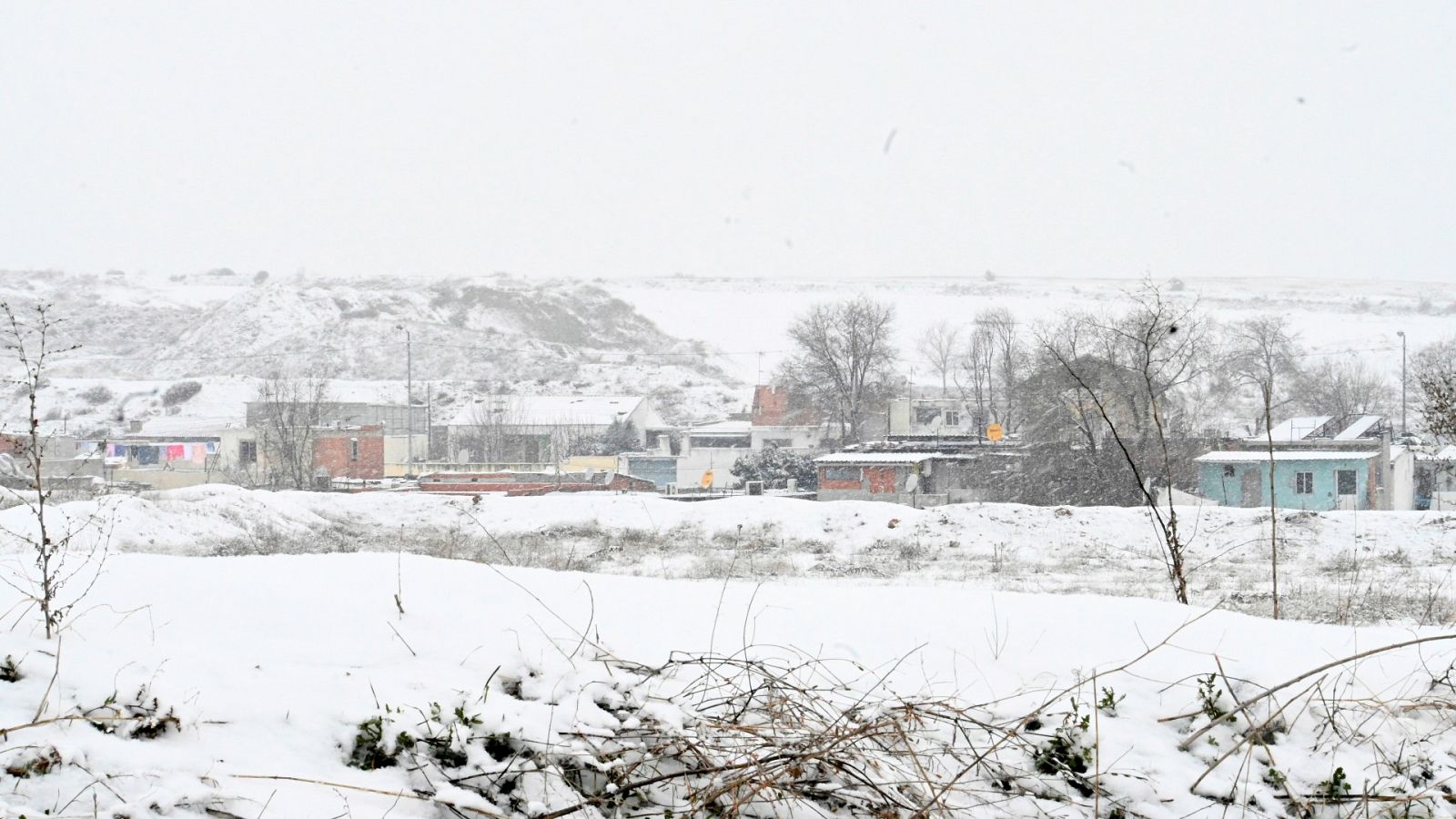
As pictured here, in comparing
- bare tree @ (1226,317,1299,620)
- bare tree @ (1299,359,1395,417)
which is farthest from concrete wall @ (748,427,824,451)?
bare tree @ (1299,359,1395,417)

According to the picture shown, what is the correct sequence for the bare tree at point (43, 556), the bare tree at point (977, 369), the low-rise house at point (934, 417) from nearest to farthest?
the bare tree at point (43, 556) → the low-rise house at point (934, 417) → the bare tree at point (977, 369)

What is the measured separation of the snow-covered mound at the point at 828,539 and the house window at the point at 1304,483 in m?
10.7

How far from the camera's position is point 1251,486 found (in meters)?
31.1

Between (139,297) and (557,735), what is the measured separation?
126 meters

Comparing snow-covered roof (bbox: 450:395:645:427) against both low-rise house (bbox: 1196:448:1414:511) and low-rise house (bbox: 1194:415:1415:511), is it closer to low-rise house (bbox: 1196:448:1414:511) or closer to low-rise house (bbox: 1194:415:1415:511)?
low-rise house (bbox: 1196:448:1414:511)

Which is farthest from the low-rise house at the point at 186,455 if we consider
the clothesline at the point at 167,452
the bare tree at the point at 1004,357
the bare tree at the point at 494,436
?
the bare tree at the point at 1004,357

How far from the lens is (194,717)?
9.01 ft

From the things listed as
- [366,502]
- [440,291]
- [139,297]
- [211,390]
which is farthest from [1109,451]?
[139,297]

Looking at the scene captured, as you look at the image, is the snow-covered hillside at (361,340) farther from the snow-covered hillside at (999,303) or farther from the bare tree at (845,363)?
the bare tree at (845,363)

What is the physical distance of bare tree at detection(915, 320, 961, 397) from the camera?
6028 cm

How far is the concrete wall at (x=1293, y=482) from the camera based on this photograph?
3097 centimetres

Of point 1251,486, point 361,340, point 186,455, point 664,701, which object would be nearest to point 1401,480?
point 1251,486

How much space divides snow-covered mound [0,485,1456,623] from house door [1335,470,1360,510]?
33.5 ft

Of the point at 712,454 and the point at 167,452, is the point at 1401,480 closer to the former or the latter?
the point at 712,454
